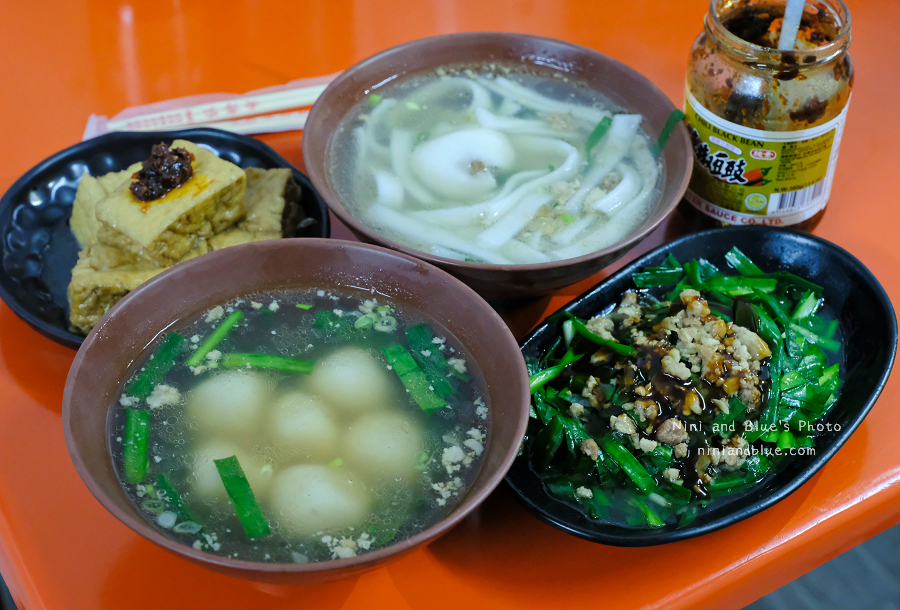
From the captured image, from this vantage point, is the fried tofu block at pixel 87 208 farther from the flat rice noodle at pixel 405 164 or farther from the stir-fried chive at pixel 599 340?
the stir-fried chive at pixel 599 340

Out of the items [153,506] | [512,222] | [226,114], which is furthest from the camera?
[226,114]

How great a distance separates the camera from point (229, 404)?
134 centimetres

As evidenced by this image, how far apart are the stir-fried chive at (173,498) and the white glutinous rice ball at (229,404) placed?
11 centimetres

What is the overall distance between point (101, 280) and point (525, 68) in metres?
1.26

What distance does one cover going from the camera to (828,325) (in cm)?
166

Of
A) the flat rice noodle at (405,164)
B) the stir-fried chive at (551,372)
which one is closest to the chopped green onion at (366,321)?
the stir-fried chive at (551,372)

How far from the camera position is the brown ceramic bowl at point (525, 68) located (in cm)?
151

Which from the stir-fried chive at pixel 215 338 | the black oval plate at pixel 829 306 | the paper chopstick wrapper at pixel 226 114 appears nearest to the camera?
the black oval plate at pixel 829 306

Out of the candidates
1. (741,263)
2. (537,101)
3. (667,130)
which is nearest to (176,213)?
(537,101)

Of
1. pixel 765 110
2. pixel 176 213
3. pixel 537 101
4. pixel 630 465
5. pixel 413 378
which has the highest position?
pixel 765 110

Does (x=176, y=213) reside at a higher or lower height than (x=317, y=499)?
higher

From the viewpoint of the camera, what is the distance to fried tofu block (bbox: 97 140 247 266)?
5.36 ft

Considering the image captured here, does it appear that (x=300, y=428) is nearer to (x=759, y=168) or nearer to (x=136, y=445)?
(x=136, y=445)

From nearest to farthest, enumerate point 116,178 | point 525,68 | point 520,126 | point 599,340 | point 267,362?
1. point 267,362
2. point 599,340
3. point 116,178
4. point 520,126
5. point 525,68
